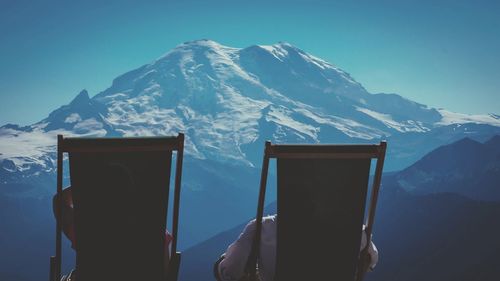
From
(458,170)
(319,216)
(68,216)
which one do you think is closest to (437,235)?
(458,170)

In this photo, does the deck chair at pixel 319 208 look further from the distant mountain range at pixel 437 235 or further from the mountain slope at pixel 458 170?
the mountain slope at pixel 458 170

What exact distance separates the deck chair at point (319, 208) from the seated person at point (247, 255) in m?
0.04

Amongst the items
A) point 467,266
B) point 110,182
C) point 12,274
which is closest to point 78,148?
point 110,182

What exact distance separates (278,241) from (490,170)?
12176 cm

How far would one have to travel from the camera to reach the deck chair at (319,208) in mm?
2469

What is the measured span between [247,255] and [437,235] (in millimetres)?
76162

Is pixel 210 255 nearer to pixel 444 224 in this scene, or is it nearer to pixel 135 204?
pixel 444 224

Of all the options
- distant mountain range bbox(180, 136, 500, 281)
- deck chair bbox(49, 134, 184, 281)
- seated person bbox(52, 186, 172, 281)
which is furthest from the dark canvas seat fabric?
distant mountain range bbox(180, 136, 500, 281)

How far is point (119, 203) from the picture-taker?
2465 mm

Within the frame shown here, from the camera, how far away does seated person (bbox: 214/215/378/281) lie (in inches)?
100

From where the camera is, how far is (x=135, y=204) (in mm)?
2471

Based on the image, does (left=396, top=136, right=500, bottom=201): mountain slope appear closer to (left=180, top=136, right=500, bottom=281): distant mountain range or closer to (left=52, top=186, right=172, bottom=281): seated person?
(left=180, top=136, right=500, bottom=281): distant mountain range

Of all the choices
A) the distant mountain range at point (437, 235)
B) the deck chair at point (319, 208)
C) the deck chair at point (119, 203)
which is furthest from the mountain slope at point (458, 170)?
the deck chair at point (119, 203)

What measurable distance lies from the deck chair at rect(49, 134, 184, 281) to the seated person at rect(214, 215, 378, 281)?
0.99 feet
